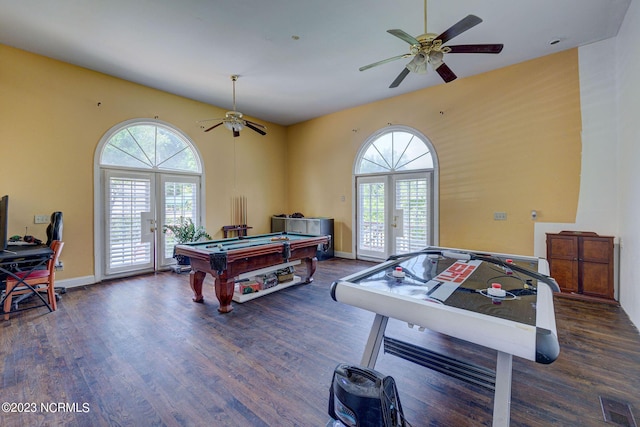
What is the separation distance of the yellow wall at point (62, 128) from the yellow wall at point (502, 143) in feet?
15.7

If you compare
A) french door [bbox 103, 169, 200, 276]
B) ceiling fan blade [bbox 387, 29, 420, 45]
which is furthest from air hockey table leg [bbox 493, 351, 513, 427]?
french door [bbox 103, 169, 200, 276]

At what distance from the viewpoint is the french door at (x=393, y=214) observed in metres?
5.42

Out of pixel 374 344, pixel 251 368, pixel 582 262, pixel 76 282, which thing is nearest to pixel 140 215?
pixel 76 282

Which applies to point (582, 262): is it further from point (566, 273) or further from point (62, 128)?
point (62, 128)

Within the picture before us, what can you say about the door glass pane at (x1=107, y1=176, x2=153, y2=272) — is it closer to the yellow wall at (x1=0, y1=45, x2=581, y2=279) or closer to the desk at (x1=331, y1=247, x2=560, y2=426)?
the yellow wall at (x1=0, y1=45, x2=581, y2=279)

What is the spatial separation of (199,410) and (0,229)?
329cm

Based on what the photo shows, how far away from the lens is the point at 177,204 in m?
5.59

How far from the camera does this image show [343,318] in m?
3.13

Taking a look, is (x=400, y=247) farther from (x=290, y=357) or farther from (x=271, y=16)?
(x=271, y=16)

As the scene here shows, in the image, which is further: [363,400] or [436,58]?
[436,58]

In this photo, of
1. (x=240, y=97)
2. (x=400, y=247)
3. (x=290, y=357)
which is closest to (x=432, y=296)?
(x=290, y=357)

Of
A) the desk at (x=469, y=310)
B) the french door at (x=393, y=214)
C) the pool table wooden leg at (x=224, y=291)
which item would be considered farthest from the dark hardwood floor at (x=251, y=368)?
the french door at (x=393, y=214)

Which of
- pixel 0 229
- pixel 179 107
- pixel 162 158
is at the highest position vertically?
pixel 179 107

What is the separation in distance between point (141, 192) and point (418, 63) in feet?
16.9
